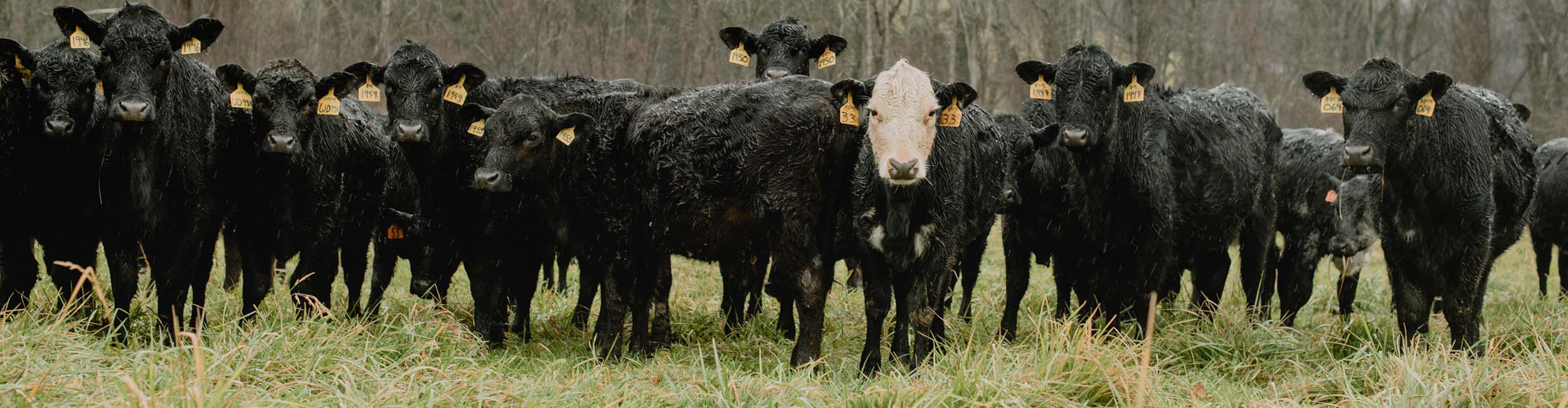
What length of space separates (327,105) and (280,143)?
663 millimetres

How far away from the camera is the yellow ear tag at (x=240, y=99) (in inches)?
260

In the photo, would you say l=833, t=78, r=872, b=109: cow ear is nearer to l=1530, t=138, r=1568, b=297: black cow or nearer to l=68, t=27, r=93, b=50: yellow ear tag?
l=68, t=27, r=93, b=50: yellow ear tag

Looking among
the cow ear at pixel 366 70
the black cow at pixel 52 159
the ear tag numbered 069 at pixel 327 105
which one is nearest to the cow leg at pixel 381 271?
the cow ear at pixel 366 70

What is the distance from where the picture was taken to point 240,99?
6621 mm

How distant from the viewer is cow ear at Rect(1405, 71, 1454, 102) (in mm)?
6234

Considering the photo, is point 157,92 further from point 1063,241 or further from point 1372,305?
point 1372,305

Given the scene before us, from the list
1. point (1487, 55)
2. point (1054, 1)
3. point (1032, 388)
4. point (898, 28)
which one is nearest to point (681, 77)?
point (898, 28)

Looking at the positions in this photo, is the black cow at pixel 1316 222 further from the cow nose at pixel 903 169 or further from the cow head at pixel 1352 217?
the cow nose at pixel 903 169

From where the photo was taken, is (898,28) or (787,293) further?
(898,28)

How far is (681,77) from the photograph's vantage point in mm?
18484

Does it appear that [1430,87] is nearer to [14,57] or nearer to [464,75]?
[464,75]

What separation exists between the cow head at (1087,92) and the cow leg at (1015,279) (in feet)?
3.23

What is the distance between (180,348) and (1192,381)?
14.3 ft

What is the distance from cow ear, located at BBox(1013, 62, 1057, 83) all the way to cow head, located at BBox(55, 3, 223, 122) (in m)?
4.72
